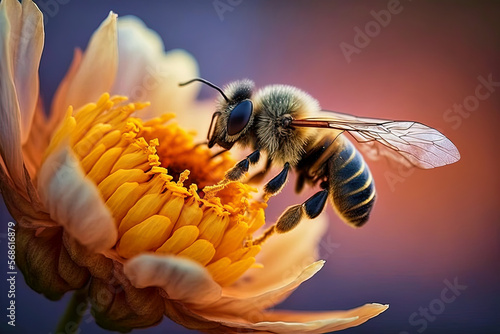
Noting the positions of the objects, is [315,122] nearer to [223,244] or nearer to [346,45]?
[223,244]

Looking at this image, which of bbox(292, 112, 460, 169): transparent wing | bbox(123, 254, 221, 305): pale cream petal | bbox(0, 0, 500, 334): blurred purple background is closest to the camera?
bbox(123, 254, 221, 305): pale cream petal

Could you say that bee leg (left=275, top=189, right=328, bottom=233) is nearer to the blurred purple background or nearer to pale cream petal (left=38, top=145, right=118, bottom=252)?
pale cream petal (left=38, top=145, right=118, bottom=252)

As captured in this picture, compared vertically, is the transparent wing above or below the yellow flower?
above

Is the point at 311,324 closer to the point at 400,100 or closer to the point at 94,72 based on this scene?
the point at 94,72

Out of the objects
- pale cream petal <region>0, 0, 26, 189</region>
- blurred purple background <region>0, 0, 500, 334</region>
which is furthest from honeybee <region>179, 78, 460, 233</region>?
blurred purple background <region>0, 0, 500, 334</region>

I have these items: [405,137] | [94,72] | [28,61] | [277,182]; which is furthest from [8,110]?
[405,137]

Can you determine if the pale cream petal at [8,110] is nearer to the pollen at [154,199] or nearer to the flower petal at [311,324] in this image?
the pollen at [154,199]

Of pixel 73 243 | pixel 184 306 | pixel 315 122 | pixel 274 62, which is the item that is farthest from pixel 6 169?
pixel 274 62
